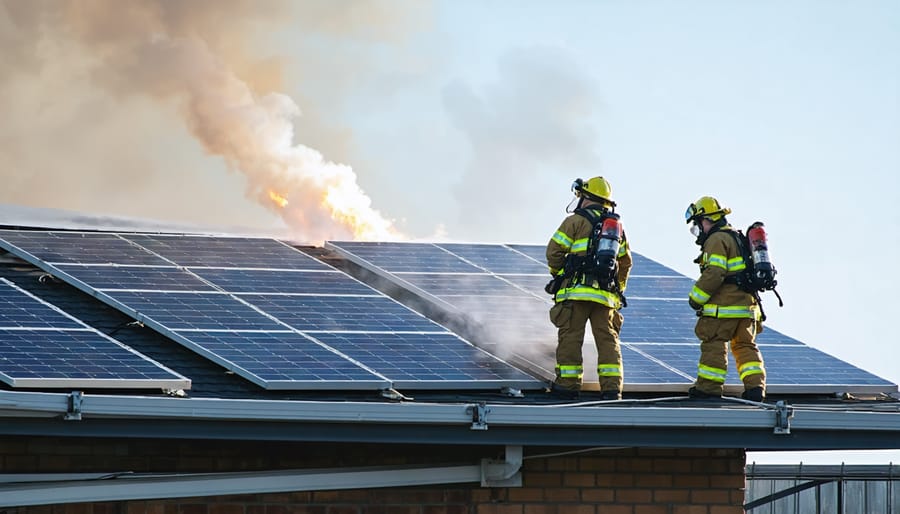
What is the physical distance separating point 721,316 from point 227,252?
5.25 meters

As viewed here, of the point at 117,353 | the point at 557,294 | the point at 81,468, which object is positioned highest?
the point at 557,294

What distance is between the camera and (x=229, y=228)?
785 inches

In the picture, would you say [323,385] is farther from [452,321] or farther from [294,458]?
[452,321]

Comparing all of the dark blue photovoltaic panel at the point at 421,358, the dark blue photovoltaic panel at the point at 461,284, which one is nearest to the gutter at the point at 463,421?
the dark blue photovoltaic panel at the point at 421,358

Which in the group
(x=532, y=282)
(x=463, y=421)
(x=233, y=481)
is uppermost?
(x=532, y=282)

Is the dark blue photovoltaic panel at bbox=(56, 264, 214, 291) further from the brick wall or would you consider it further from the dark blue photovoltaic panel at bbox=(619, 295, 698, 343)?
the dark blue photovoltaic panel at bbox=(619, 295, 698, 343)

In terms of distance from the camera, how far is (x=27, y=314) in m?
12.8

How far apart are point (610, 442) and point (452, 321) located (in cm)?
313

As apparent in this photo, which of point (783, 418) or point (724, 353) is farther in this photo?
point (724, 353)

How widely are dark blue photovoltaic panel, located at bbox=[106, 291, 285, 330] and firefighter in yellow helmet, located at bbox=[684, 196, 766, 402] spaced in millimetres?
3558

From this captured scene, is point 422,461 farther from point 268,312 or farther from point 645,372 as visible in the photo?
point 645,372

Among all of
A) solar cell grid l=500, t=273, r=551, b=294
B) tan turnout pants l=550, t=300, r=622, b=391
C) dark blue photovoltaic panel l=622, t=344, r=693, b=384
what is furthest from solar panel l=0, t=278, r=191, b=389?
solar cell grid l=500, t=273, r=551, b=294

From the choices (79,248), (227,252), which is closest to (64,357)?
(79,248)

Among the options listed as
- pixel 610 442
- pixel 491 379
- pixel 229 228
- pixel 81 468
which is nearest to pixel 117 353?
pixel 81 468
